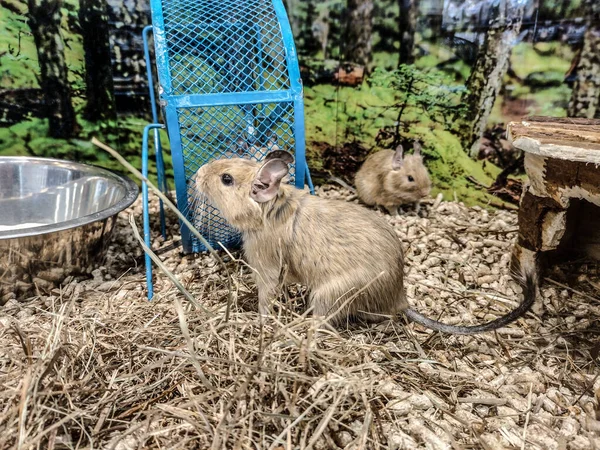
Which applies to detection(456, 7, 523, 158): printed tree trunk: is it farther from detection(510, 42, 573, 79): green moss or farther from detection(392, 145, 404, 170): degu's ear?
detection(392, 145, 404, 170): degu's ear

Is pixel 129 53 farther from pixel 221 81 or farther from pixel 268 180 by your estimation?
pixel 268 180

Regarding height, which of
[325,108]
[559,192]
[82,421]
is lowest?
[82,421]

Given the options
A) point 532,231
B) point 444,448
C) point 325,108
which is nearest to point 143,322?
point 444,448

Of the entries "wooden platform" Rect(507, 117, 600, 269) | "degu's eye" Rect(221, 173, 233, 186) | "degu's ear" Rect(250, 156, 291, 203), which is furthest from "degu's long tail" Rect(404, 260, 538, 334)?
"degu's eye" Rect(221, 173, 233, 186)

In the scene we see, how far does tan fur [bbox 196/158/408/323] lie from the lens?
105 inches

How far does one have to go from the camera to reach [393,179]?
4309 mm

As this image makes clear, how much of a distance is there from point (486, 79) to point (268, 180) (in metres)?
2.53

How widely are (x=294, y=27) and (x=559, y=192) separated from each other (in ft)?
8.84

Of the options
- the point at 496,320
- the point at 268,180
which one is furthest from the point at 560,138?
the point at 268,180

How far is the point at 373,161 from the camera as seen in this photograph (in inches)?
177

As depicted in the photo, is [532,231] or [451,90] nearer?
[532,231]

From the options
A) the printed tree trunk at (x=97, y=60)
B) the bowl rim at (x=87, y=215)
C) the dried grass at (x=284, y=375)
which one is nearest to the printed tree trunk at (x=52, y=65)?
the printed tree trunk at (x=97, y=60)

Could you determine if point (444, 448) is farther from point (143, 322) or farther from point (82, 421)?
point (143, 322)

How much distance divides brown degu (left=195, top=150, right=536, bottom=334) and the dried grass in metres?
0.19
